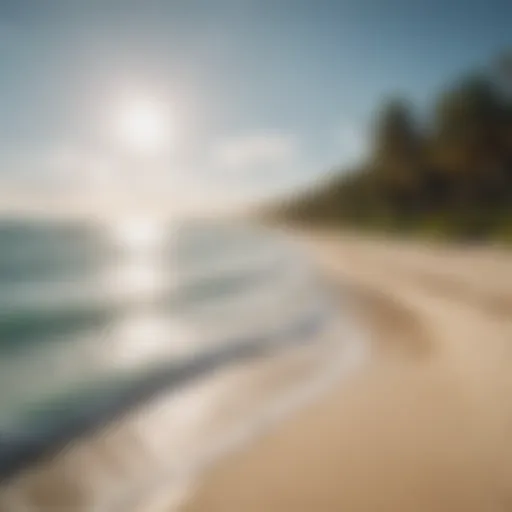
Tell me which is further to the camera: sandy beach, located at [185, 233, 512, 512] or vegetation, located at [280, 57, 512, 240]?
vegetation, located at [280, 57, 512, 240]

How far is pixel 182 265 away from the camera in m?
3.10

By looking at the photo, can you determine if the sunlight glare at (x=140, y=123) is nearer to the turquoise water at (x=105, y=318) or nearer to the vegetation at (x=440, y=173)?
the turquoise water at (x=105, y=318)

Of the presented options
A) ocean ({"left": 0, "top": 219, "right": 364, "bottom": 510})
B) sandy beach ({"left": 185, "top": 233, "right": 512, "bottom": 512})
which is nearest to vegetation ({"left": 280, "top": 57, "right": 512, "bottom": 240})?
sandy beach ({"left": 185, "top": 233, "right": 512, "bottom": 512})

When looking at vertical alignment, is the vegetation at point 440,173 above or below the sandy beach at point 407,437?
above

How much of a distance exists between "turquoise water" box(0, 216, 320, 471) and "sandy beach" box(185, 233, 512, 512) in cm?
54

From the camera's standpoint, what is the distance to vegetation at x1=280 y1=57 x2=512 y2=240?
4.82ft

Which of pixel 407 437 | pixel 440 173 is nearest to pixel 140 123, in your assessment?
pixel 407 437

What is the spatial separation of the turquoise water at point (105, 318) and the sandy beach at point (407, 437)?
54 cm

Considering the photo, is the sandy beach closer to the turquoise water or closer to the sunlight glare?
the turquoise water


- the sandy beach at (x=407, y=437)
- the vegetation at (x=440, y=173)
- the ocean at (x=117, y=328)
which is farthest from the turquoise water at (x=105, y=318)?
the sandy beach at (x=407, y=437)

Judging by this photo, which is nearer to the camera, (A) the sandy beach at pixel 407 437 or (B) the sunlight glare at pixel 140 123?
(A) the sandy beach at pixel 407 437

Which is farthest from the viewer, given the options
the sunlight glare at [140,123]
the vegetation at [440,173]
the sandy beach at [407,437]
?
the vegetation at [440,173]

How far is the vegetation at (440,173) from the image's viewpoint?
1.47 m

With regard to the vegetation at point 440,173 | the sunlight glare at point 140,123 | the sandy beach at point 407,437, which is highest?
the sunlight glare at point 140,123
